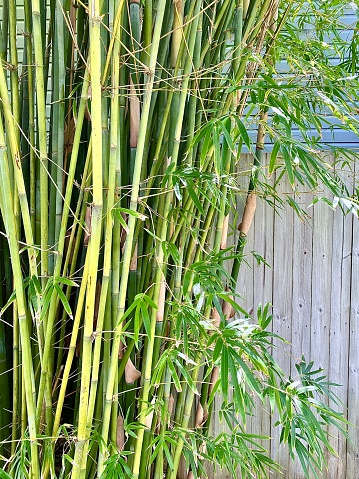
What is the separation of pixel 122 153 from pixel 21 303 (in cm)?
37

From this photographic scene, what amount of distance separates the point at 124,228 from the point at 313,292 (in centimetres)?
136

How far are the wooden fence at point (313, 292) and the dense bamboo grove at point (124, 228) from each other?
85 centimetres

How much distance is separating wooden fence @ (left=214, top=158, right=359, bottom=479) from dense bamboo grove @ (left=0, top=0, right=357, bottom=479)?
0.85 m

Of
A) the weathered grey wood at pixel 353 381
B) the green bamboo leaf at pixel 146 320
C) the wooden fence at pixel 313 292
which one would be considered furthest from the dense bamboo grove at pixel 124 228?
the weathered grey wood at pixel 353 381

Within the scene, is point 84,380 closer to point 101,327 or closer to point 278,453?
point 101,327

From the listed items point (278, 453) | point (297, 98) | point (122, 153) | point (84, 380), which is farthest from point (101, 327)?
point (278, 453)

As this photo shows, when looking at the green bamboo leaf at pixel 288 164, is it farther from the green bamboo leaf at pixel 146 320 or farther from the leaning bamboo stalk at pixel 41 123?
the leaning bamboo stalk at pixel 41 123

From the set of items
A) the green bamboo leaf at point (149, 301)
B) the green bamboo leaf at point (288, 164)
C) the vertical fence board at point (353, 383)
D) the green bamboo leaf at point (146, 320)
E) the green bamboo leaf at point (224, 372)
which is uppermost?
the green bamboo leaf at point (288, 164)

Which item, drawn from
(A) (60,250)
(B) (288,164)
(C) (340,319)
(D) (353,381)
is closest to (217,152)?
(B) (288,164)

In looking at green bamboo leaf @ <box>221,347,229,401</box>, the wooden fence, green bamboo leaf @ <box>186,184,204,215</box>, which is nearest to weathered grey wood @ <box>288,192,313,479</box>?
the wooden fence

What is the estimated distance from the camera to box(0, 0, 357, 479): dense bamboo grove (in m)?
0.85

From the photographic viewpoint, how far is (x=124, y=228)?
0.84 metres

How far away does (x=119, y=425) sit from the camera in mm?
1027

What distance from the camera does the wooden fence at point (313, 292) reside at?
78.0 inches
